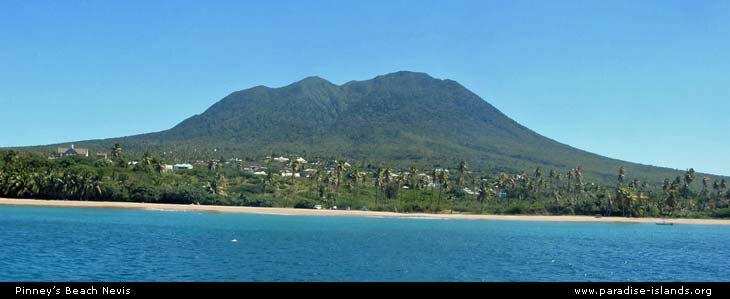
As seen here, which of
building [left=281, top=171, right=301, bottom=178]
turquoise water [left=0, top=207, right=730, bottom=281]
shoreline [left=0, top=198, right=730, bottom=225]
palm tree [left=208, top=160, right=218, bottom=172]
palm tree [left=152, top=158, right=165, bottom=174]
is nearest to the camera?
turquoise water [left=0, top=207, right=730, bottom=281]

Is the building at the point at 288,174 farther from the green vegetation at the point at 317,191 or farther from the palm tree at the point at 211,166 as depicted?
the palm tree at the point at 211,166

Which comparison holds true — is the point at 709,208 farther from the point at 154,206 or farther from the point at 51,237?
the point at 51,237

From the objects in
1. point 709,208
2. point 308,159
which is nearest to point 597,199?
point 709,208

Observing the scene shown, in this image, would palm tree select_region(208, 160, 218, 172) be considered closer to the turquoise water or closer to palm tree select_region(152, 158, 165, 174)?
palm tree select_region(152, 158, 165, 174)

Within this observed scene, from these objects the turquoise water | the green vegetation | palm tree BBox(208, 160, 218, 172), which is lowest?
the turquoise water

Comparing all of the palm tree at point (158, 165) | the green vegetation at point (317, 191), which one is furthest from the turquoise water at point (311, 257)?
the palm tree at point (158, 165)

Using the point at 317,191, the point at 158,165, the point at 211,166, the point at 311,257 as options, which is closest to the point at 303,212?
the point at 317,191

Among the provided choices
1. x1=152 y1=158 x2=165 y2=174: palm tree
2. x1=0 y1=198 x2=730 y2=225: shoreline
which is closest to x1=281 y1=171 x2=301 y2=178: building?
x1=152 y1=158 x2=165 y2=174: palm tree
